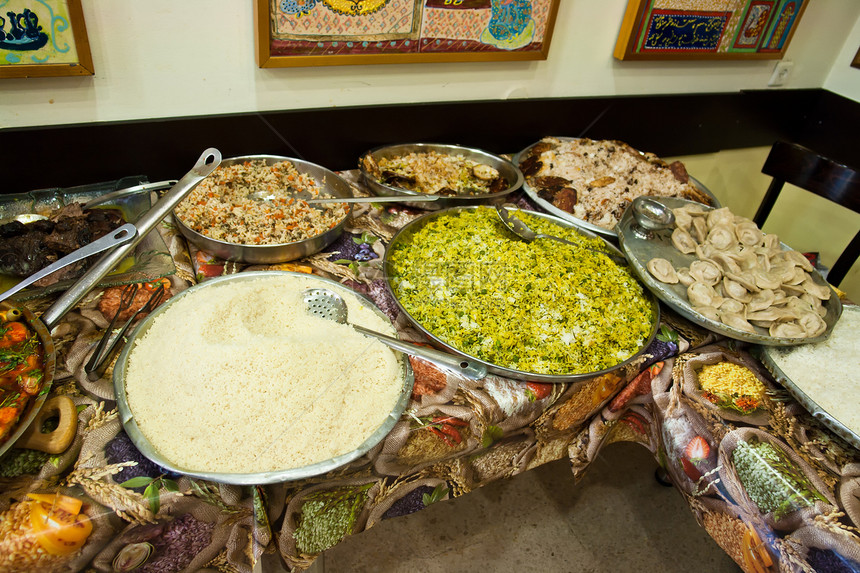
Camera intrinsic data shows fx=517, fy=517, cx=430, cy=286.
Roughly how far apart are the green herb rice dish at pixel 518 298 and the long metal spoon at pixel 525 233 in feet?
0.06

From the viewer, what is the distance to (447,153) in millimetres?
1783

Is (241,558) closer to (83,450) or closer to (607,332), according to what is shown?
(83,450)

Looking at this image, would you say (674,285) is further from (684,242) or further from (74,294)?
(74,294)

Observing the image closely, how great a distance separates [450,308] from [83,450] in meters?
0.71

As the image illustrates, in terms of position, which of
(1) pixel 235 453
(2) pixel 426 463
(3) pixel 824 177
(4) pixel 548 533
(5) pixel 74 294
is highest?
(3) pixel 824 177

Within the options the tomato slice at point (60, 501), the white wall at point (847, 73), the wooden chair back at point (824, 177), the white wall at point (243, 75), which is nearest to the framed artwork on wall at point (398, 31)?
the white wall at point (243, 75)

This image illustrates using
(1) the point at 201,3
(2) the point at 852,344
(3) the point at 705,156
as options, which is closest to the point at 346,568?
(2) the point at 852,344

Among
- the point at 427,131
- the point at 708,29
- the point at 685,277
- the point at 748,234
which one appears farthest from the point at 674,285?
the point at 708,29

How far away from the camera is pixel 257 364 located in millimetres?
864

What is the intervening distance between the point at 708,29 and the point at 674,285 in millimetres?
1341

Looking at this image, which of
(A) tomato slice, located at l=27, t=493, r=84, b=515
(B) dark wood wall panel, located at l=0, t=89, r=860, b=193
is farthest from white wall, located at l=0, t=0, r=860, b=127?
(A) tomato slice, located at l=27, t=493, r=84, b=515

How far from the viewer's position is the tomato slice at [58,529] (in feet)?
2.32

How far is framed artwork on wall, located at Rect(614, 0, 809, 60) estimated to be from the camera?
1887 millimetres

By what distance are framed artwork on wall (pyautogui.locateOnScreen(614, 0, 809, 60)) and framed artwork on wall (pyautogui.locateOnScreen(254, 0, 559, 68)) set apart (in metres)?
0.38
